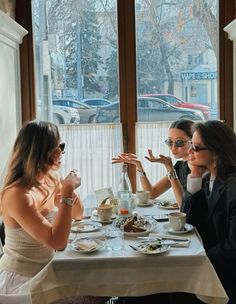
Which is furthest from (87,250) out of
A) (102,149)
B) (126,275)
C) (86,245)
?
(102,149)

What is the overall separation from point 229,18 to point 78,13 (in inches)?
52.1

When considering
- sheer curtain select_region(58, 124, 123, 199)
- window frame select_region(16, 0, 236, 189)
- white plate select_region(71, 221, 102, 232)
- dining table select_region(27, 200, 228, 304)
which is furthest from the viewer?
sheer curtain select_region(58, 124, 123, 199)

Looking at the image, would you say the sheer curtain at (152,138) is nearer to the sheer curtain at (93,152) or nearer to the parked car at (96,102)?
the sheer curtain at (93,152)

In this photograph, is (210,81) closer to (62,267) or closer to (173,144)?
(173,144)

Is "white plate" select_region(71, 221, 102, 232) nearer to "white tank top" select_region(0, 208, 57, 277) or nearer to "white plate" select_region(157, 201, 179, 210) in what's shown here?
"white tank top" select_region(0, 208, 57, 277)

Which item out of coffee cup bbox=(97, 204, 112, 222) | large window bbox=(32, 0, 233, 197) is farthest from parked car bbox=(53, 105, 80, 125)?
coffee cup bbox=(97, 204, 112, 222)

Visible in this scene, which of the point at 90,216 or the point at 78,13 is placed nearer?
the point at 90,216

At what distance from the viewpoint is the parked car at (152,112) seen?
366cm

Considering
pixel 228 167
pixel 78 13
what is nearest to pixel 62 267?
pixel 228 167

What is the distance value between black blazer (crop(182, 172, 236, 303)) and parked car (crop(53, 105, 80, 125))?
1.89 meters

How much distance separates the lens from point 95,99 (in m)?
3.70

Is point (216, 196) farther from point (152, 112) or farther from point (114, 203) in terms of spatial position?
point (152, 112)

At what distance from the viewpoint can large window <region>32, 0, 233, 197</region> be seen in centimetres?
361

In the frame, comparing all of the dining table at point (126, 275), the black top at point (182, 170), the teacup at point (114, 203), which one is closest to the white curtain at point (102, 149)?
the black top at point (182, 170)
